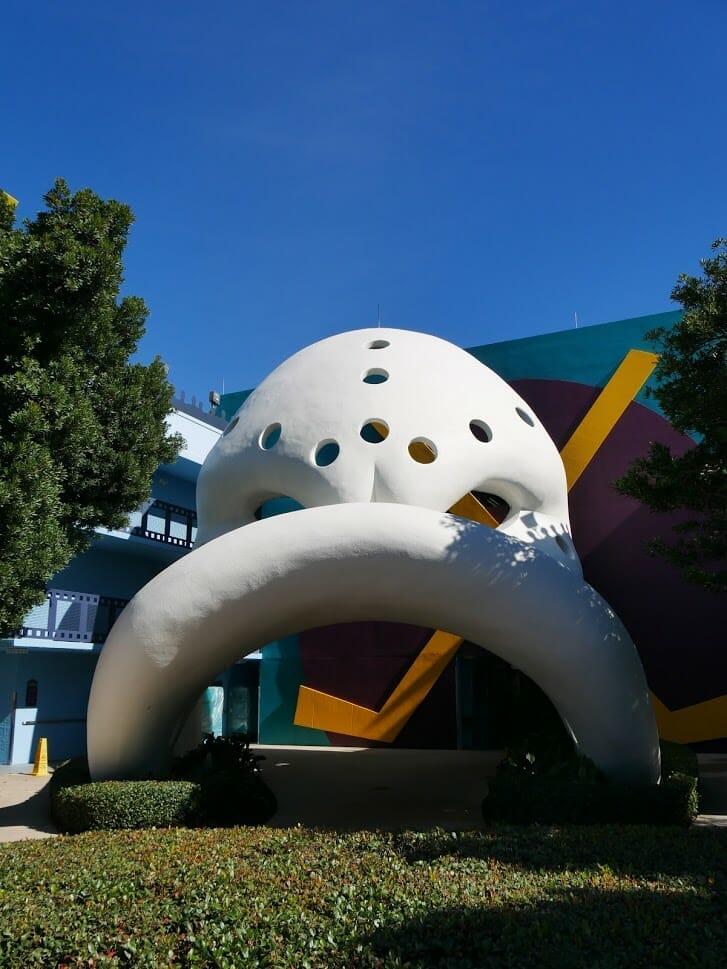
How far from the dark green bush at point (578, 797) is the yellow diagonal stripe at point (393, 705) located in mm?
9819

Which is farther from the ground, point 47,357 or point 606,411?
point 606,411

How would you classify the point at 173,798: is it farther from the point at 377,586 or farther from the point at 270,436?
the point at 270,436

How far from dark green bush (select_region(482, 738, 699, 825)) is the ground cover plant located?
97.9 inches

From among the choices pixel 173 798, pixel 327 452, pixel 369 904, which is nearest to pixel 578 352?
pixel 327 452

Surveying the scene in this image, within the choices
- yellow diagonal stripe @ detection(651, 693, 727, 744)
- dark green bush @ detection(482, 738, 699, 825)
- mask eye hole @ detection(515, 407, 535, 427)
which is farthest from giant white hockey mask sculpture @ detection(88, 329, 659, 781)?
yellow diagonal stripe @ detection(651, 693, 727, 744)

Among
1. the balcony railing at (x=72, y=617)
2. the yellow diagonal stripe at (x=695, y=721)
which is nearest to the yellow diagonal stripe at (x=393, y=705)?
the yellow diagonal stripe at (x=695, y=721)

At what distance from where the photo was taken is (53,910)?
549 cm

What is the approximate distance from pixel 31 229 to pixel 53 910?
8.54 metres

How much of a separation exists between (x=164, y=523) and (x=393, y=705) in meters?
8.68

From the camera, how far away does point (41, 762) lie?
61.1 feet

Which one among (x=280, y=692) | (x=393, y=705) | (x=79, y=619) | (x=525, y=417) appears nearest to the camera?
(x=525, y=417)

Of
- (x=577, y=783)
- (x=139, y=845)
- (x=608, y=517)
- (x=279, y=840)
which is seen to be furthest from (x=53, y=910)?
(x=608, y=517)

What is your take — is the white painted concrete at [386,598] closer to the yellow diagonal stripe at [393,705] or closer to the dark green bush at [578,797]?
the dark green bush at [578,797]

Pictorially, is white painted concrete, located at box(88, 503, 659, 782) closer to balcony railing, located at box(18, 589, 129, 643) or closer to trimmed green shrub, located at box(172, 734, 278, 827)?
trimmed green shrub, located at box(172, 734, 278, 827)
